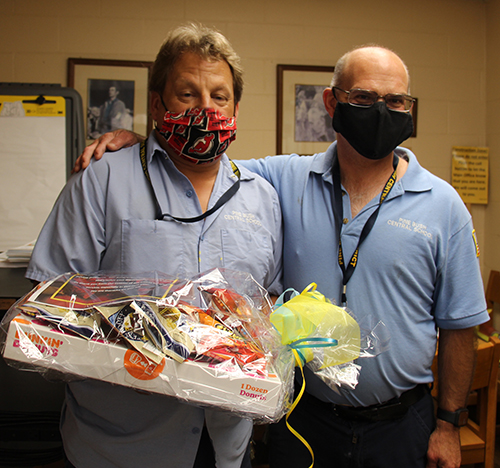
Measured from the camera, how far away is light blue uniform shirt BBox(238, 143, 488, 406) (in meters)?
1.21

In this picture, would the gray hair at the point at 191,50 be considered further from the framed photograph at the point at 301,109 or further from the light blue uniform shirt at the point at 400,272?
the framed photograph at the point at 301,109

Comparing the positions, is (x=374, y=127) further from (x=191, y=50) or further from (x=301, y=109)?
(x=301, y=109)

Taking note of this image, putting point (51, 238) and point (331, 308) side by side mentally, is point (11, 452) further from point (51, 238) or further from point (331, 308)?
point (331, 308)

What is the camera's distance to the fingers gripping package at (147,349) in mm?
665

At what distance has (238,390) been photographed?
0.66m

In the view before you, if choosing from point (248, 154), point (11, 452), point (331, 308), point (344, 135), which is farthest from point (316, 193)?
point (11, 452)

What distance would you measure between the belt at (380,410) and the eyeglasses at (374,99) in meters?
0.92

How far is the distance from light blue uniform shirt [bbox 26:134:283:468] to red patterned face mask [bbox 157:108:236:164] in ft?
0.20

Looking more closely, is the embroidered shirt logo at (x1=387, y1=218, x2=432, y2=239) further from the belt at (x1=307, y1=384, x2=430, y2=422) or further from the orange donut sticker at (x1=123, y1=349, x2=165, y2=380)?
the orange donut sticker at (x1=123, y1=349, x2=165, y2=380)

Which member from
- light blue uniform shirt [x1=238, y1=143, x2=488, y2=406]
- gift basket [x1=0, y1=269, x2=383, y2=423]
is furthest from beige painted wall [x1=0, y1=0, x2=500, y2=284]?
gift basket [x1=0, y1=269, x2=383, y2=423]

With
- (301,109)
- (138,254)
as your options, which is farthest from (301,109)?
(138,254)

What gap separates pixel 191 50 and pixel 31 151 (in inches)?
61.9

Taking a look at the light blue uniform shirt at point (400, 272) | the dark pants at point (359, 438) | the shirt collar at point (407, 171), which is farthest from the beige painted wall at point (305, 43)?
the dark pants at point (359, 438)

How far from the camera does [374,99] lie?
1.26 metres
